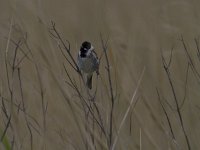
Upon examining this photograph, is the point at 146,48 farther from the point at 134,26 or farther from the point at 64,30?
the point at 64,30

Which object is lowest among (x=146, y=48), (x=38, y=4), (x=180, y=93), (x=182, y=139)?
(x=182, y=139)

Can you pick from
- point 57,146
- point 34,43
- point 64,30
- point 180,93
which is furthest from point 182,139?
point 64,30

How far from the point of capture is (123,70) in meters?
2.80

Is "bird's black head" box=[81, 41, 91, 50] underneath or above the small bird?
above

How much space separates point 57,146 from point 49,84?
27 cm

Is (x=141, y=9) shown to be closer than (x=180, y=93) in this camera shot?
No

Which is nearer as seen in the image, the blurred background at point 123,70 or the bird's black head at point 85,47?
the blurred background at point 123,70

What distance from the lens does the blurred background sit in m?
2.48

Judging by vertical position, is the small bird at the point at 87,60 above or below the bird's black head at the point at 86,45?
below

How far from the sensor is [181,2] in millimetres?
2787

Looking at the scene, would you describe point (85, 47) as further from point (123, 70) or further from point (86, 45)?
point (123, 70)

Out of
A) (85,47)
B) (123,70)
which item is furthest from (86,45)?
(123,70)

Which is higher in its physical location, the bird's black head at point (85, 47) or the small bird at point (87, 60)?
the bird's black head at point (85, 47)

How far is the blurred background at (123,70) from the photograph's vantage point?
97.7 inches
